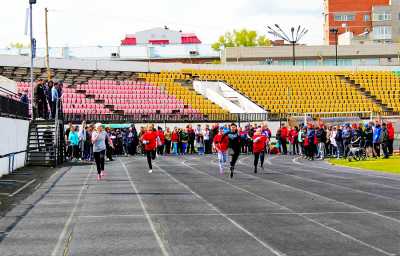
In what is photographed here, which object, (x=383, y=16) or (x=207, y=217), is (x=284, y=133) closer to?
(x=207, y=217)

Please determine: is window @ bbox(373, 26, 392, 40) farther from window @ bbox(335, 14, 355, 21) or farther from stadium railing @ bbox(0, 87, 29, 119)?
stadium railing @ bbox(0, 87, 29, 119)

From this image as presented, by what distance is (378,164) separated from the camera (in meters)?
32.0

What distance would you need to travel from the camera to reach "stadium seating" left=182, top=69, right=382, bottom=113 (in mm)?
62625

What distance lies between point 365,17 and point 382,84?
214 feet

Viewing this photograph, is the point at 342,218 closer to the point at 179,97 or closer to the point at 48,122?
the point at 48,122

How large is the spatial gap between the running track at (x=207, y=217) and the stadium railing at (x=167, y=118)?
80.3 feet

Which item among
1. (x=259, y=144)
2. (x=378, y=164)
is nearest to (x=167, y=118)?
(x=378, y=164)

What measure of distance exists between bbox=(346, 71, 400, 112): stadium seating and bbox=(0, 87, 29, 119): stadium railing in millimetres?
39753

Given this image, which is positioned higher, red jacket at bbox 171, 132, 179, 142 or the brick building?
the brick building

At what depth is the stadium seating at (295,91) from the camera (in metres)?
62.6

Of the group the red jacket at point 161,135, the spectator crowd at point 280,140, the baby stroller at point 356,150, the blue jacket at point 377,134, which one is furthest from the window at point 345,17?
the blue jacket at point 377,134

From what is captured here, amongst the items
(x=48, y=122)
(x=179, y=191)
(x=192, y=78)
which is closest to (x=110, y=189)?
(x=179, y=191)

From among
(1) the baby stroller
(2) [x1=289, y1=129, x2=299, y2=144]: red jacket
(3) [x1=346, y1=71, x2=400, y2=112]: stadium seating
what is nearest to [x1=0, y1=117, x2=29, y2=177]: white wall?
(1) the baby stroller

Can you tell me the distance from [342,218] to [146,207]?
424cm
